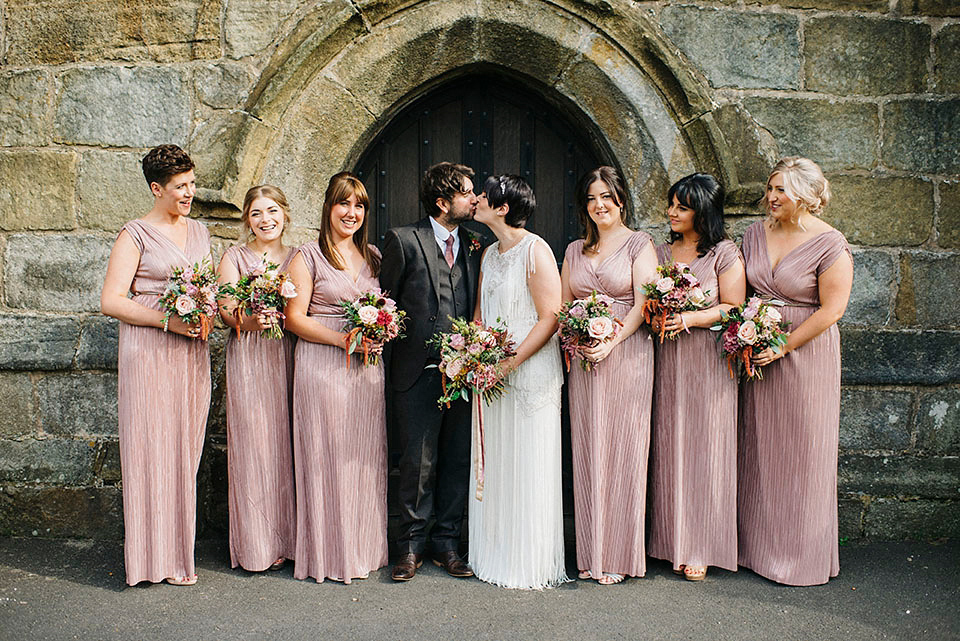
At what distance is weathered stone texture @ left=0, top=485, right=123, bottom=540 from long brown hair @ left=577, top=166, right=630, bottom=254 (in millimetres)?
3110

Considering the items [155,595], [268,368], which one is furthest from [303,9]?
[155,595]

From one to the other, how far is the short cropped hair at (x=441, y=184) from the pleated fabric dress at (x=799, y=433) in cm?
157

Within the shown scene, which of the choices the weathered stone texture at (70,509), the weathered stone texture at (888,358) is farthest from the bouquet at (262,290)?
the weathered stone texture at (888,358)

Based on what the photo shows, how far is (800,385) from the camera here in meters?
3.90

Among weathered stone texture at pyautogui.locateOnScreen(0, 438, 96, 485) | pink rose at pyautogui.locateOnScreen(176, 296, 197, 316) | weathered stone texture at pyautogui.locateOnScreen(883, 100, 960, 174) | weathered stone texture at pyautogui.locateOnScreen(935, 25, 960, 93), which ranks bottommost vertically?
weathered stone texture at pyautogui.locateOnScreen(0, 438, 96, 485)

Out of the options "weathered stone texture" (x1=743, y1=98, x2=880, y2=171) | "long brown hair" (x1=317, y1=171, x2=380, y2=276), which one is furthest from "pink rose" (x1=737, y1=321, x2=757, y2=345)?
"long brown hair" (x1=317, y1=171, x2=380, y2=276)

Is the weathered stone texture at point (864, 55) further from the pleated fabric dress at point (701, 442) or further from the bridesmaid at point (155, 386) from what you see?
the bridesmaid at point (155, 386)

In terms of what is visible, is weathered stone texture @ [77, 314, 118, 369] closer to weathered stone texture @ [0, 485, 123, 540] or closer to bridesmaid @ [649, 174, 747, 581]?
weathered stone texture @ [0, 485, 123, 540]

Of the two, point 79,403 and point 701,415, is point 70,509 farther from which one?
point 701,415

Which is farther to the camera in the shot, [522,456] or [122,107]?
[122,107]

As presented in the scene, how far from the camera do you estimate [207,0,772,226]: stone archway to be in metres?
4.46

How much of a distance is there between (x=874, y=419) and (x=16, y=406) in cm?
509

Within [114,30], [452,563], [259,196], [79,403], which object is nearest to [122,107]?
[114,30]

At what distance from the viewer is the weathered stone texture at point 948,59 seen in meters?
4.59
